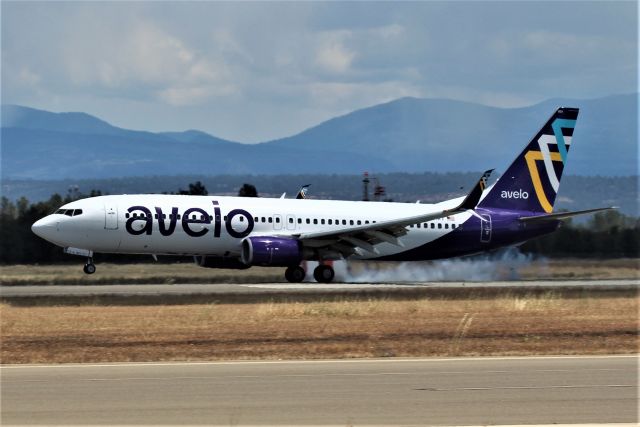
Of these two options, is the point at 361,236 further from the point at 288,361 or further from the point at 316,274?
the point at 288,361

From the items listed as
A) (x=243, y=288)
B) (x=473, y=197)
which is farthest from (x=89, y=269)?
(x=473, y=197)

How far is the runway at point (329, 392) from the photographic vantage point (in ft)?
45.5

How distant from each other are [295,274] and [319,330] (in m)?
20.2

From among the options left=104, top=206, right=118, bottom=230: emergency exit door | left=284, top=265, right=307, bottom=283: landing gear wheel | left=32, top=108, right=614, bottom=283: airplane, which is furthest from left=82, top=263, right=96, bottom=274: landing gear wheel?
left=284, top=265, right=307, bottom=283: landing gear wheel

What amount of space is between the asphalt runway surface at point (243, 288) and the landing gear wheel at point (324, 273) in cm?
118

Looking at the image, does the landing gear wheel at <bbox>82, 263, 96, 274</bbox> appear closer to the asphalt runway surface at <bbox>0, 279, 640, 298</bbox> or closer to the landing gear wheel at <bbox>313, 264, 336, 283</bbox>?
the asphalt runway surface at <bbox>0, 279, 640, 298</bbox>

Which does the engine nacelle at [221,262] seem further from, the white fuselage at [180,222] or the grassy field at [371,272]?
the white fuselage at [180,222]

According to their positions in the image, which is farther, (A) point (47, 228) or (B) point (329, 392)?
(A) point (47, 228)

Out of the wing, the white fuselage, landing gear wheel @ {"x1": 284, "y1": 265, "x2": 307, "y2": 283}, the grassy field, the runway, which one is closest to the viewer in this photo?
the runway

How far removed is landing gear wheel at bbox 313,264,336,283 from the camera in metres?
45.9

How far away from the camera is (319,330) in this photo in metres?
25.7

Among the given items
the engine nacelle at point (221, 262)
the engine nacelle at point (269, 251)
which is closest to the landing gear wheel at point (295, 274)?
the engine nacelle at point (269, 251)

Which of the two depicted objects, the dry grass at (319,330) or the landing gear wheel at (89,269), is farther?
the landing gear wheel at (89,269)

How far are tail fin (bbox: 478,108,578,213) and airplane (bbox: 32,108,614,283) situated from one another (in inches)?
1.7
